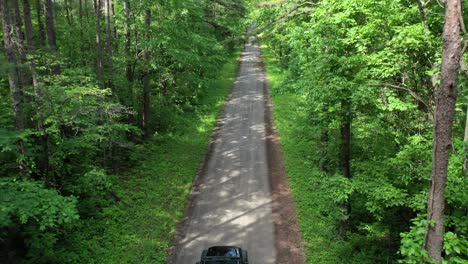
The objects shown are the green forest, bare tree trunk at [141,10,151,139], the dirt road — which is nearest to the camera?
the green forest

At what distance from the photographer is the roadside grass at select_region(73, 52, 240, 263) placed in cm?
1359

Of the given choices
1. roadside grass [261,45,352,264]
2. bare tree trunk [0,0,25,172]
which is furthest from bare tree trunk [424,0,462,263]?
bare tree trunk [0,0,25,172]

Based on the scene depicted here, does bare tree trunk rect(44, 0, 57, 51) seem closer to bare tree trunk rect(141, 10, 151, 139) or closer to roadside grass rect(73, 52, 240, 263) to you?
bare tree trunk rect(141, 10, 151, 139)

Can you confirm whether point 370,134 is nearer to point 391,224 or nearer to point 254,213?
point 391,224

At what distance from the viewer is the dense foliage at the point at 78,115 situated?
10.4 m

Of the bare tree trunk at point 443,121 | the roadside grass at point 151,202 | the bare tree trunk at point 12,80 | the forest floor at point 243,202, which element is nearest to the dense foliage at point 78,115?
the bare tree trunk at point 12,80

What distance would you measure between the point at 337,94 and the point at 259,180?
8.96 meters

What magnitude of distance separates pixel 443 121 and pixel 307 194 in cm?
1277

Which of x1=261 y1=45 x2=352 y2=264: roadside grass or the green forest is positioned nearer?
the green forest

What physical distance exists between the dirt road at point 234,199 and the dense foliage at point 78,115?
3.78ft

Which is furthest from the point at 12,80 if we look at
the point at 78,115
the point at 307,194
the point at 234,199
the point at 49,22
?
the point at 307,194

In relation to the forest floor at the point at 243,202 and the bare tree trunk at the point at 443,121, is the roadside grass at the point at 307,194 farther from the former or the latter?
the bare tree trunk at the point at 443,121

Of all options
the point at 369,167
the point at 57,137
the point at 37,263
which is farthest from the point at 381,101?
the point at 37,263

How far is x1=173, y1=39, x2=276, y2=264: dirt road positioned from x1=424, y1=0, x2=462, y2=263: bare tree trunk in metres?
4.20
